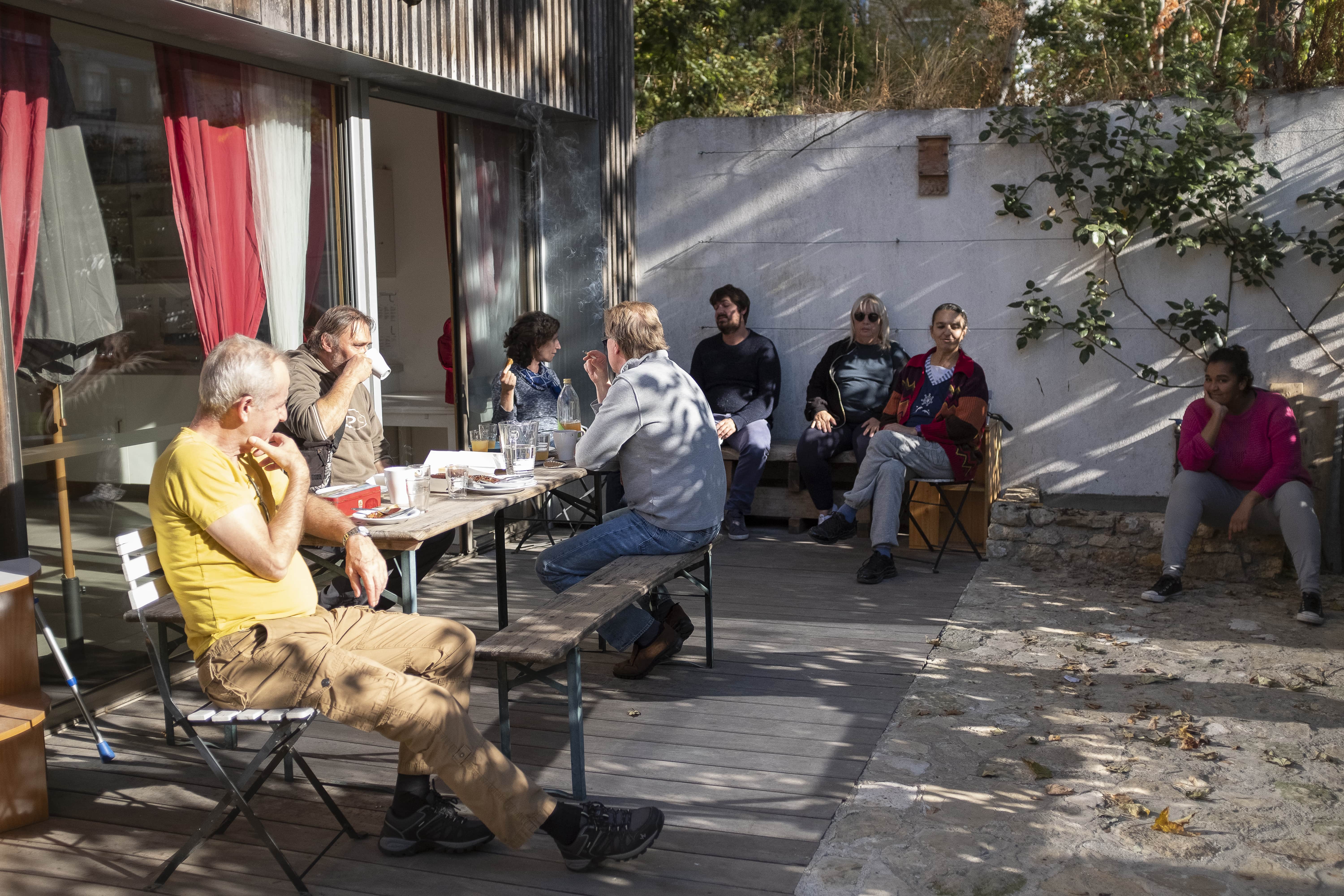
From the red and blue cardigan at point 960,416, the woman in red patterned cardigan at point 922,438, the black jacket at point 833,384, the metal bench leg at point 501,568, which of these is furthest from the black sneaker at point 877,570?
the metal bench leg at point 501,568

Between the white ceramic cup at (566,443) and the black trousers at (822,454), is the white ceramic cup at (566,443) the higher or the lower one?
the higher one

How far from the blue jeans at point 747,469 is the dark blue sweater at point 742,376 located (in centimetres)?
24

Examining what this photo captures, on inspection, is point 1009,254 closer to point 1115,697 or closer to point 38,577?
point 1115,697

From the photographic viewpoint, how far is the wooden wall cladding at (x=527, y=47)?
4.78 meters

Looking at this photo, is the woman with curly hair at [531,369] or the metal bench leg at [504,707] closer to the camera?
the metal bench leg at [504,707]

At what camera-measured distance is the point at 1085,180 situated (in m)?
7.07

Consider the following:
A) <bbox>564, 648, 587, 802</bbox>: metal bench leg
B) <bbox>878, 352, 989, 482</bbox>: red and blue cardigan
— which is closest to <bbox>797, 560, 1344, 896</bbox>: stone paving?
<bbox>564, 648, 587, 802</bbox>: metal bench leg

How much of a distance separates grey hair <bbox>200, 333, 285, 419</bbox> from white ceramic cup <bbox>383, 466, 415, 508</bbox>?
89cm

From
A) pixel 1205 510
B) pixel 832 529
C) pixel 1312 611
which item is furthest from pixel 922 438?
pixel 1312 611

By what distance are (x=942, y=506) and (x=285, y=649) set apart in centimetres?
452

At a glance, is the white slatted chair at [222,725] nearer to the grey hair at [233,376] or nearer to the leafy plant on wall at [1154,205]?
the grey hair at [233,376]

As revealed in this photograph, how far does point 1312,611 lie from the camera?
5098mm

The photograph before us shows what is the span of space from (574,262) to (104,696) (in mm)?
4122

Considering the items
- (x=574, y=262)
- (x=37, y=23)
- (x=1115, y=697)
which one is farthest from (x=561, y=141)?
(x=1115, y=697)
